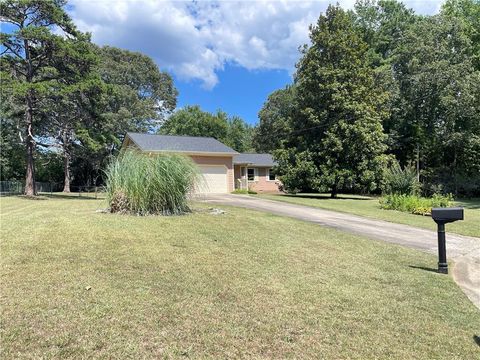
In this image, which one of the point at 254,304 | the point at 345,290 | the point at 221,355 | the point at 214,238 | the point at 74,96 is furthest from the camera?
the point at 74,96

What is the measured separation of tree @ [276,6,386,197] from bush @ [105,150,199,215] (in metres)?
15.0

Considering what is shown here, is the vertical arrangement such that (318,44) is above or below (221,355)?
above

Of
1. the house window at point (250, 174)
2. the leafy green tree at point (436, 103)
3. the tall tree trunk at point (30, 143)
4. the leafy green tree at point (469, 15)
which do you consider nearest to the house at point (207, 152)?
the tall tree trunk at point (30, 143)

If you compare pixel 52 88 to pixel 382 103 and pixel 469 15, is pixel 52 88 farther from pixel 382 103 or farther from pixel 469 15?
pixel 469 15

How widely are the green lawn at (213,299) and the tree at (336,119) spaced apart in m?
17.1

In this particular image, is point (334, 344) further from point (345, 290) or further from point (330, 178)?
point (330, 178)

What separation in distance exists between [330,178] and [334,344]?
20769 millimetres

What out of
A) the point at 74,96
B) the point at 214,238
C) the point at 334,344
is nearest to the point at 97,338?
the point at 334,344

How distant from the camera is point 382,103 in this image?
91.8ft

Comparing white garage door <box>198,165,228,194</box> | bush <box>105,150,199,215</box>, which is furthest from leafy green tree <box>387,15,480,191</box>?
bush <box>105,150,199,215</box>

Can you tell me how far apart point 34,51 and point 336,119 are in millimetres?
17586

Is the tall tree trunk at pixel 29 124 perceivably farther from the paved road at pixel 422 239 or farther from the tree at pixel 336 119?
the paved road at pixel 422 239

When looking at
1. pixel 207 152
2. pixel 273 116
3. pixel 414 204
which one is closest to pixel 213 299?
pixel 414 204

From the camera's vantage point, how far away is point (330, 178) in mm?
23797
